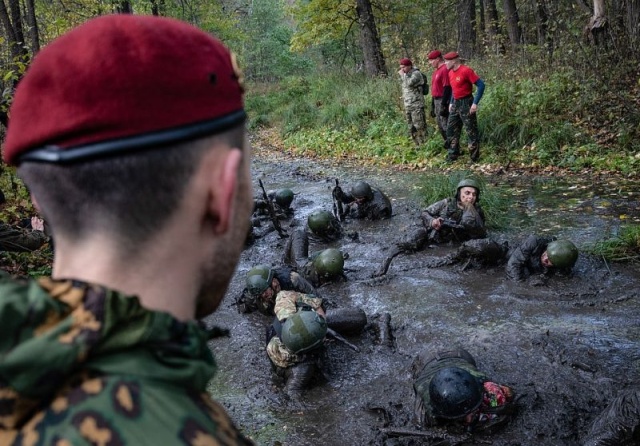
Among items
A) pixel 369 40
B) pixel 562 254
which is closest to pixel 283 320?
pixel 562 254

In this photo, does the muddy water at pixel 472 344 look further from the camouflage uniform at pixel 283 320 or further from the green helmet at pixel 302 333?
the green helmet at pixel 302 333

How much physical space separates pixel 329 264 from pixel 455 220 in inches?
82.5

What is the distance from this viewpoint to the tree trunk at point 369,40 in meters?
18.2

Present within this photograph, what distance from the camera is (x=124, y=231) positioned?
0.93m

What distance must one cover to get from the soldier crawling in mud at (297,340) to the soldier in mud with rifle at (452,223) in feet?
7.76

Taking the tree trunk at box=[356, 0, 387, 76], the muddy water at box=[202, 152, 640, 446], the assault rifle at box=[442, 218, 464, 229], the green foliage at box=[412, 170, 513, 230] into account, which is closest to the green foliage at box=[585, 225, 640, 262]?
the muddy water at box=[202, 152, 640, 446]

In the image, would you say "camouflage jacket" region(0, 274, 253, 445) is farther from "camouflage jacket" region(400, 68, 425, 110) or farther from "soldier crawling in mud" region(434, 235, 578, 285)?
"camouflage jacket" region(400, 68, 425, 110)

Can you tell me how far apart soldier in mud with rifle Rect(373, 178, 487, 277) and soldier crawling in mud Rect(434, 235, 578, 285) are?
20.5 inches

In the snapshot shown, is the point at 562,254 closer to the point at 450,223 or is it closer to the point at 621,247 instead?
the point at 621,247

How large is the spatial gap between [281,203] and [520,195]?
443 cm

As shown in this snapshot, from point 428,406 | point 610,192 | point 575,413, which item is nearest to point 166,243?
point 428,406

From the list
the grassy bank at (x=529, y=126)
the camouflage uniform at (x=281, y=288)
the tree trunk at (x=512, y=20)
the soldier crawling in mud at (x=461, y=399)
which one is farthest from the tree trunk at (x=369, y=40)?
the soldier crawling in mud at (x=461, y=399)

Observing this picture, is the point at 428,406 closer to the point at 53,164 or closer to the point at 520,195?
the point at 53,164

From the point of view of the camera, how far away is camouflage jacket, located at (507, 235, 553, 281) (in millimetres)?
6363
